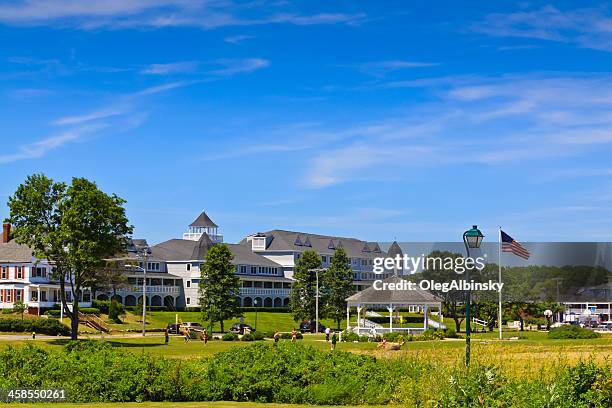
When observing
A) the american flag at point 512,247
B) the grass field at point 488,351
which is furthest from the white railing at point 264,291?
the american flag at point 512,247

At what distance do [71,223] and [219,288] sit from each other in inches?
1081

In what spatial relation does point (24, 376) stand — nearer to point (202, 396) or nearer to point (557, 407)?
point (202, 396)

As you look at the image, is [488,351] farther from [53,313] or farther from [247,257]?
[247,257]

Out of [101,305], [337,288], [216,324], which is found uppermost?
[337,288]

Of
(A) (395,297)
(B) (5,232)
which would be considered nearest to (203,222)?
(B) (5,232)

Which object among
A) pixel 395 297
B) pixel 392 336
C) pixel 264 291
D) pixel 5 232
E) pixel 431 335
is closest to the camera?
pixel 392 336

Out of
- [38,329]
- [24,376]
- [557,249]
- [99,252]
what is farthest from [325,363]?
[557,249]

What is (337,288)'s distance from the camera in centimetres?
9500

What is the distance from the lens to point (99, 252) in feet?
204

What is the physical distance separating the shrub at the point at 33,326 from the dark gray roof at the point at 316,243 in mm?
68709

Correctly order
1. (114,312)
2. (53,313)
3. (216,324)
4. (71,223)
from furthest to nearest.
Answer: (216,324) → (114,312) → (53,313) → (71,223)

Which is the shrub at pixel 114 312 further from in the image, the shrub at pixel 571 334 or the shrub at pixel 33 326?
the shrub at pixel 571 334

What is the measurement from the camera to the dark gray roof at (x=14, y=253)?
95.5 meters

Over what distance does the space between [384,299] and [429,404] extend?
64.4 meters
